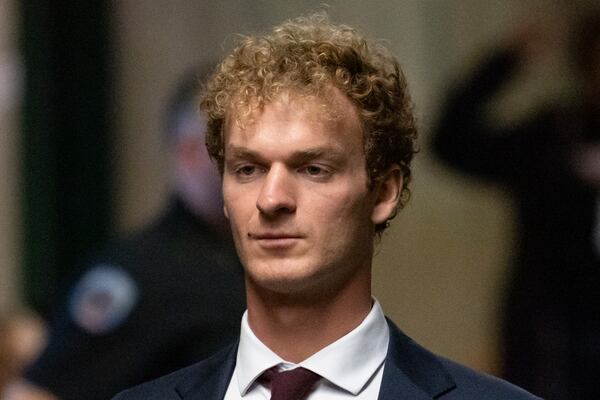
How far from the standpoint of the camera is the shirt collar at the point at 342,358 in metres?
3.37

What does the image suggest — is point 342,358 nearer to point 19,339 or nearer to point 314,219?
point 314,219

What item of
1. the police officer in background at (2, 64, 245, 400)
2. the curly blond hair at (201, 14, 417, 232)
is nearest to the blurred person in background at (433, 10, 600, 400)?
the police officer in background at (2, 64, 245, 400)

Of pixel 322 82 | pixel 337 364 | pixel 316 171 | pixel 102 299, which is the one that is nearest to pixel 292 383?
pixel 337 364

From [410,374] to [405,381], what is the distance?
34mm

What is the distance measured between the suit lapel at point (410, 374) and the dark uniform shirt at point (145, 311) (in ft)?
8.53

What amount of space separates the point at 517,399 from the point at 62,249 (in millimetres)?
3304

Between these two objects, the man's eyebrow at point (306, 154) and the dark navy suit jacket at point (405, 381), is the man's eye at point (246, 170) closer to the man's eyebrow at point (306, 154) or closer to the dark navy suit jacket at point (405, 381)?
the man's eyebrow at point (306, 154)

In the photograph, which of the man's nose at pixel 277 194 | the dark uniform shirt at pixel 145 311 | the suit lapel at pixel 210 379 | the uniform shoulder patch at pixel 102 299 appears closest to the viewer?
the man's nose at pixel 277 194

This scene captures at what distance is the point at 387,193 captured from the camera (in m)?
3.50

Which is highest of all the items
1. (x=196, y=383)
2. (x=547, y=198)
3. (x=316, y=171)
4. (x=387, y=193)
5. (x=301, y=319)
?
(x=316, y=171)

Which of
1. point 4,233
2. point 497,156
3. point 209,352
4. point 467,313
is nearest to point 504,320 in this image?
point 467,313

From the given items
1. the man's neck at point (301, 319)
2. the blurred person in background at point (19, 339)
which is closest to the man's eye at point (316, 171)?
the man's neck at point (301, 319)

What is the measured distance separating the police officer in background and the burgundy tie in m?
2.66

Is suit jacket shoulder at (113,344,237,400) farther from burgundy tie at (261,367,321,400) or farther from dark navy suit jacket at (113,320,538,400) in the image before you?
burgundy tie at (261,367,321,400)
